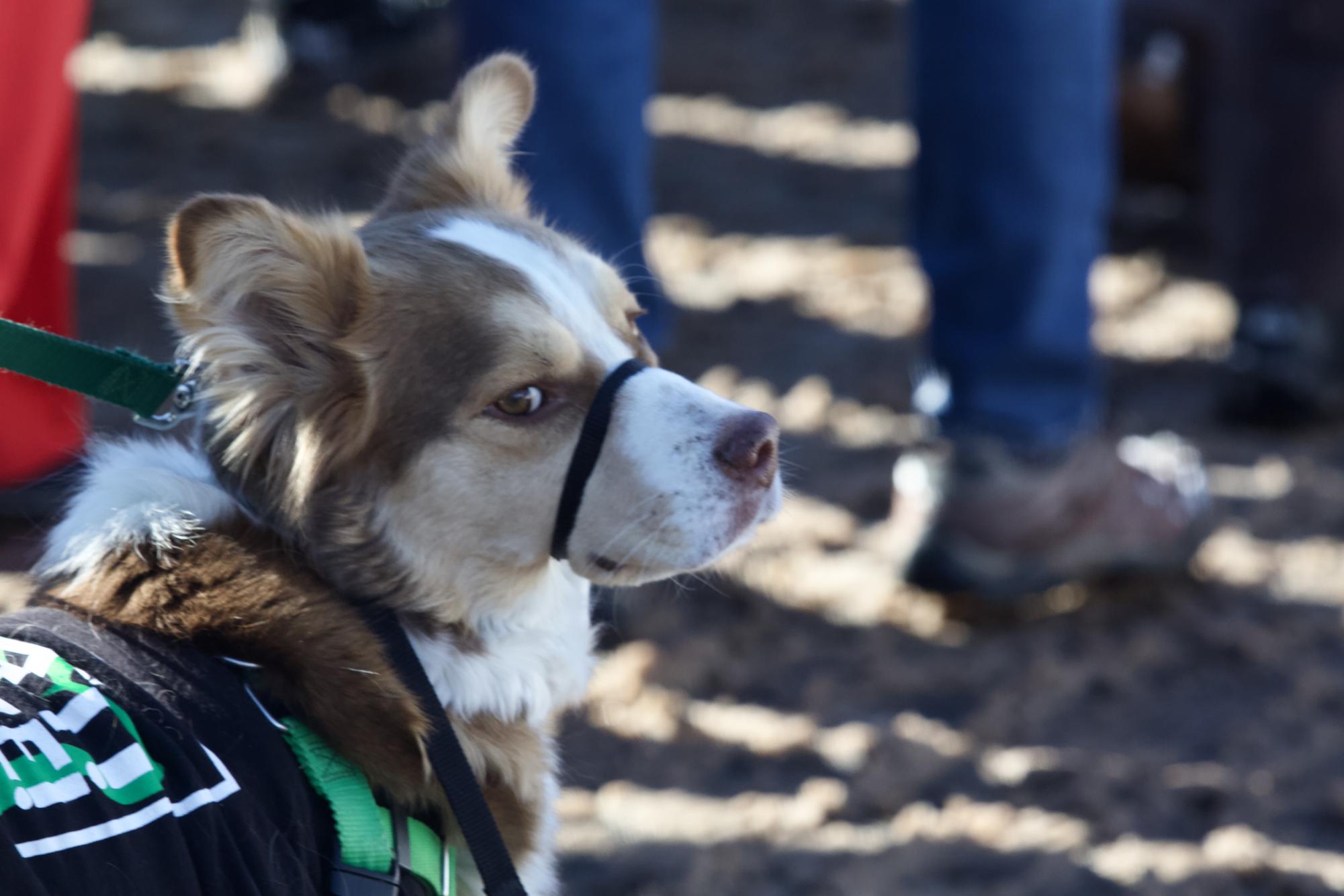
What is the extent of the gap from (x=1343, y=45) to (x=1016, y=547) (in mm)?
1821

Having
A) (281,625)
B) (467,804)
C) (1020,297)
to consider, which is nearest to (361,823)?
(467,804)

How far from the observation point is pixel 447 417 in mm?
1718

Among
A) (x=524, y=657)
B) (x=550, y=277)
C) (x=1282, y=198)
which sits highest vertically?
(x=1282, y=198)

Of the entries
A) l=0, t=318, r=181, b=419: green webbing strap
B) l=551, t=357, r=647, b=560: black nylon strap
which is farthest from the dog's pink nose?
l=0, t=318, r=181, b=419: green webbing strap

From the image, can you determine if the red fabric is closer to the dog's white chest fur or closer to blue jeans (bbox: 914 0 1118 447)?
the dog's white chest fur

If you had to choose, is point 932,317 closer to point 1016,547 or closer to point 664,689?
point 1016,547

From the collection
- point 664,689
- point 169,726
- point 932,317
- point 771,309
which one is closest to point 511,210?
point 169,726

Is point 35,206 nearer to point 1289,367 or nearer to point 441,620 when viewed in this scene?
point 441,620

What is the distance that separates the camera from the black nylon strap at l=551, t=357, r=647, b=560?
5.74 feet

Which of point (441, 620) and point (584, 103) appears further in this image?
point (584, 103)

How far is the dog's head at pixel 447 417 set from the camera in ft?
5.45

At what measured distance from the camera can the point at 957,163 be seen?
299cm

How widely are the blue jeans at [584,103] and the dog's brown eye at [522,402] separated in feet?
2.92

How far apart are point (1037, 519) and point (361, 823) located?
→ 1943 millimetres
